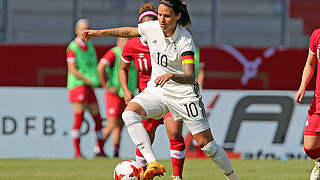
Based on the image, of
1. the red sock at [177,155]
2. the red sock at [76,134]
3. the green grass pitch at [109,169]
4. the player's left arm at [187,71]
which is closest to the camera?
the player's left arm at [187,71]

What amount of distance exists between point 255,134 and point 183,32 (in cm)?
589

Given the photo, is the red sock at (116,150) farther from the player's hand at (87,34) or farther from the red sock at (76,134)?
the player's hand at (87,34)

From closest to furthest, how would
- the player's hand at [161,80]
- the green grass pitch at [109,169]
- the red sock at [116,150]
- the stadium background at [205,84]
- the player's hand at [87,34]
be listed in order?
→ the player's hand at [161,80] → the player's hand at [87,34] → the green grass pitch at [109,169] → the red sock at [116,150] → the stadium background at [205,84]

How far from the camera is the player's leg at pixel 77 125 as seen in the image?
11.5m

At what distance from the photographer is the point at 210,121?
11883 millimetres

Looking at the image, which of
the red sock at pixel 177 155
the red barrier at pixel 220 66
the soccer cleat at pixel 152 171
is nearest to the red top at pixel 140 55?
the red sock at pixel 177 155

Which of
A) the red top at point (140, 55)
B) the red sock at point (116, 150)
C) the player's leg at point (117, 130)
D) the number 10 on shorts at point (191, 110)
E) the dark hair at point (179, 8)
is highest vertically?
the dark hair at point (179, 8)

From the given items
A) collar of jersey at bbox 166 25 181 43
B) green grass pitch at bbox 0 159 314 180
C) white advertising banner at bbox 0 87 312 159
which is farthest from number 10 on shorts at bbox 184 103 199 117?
white advertising banner at bbox 0 87 312 159

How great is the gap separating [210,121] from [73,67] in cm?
236

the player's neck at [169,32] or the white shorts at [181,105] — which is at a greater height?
the player's neck at [169,32]

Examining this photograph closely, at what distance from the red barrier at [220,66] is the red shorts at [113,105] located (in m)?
0.93

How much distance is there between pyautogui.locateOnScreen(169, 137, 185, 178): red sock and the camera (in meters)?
7.11

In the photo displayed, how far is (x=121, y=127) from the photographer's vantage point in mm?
11820

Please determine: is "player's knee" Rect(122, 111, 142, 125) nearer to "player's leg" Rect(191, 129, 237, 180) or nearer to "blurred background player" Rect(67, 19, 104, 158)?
"player's leg" Rect(191, 129, 237, 180)
